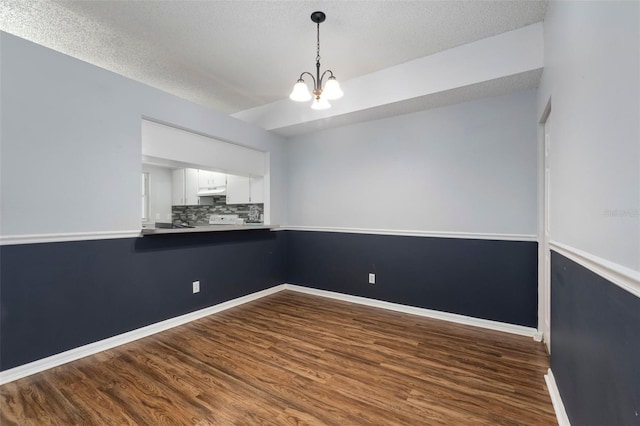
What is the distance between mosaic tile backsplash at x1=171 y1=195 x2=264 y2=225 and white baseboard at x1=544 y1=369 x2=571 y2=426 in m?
4.04

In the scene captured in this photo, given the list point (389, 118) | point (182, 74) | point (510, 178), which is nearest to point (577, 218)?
point (510, 178)

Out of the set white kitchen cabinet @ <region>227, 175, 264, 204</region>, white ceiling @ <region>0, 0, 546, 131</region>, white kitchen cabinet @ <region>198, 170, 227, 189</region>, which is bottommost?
white kitchen cabinet @ <region>227, 175, 264, 204</region>

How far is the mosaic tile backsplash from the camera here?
5.14 meters

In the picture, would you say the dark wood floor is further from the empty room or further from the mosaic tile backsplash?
the mosaic tile backsplash

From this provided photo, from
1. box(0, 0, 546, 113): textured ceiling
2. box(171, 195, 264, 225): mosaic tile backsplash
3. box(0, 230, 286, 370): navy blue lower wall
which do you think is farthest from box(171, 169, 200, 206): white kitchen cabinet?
box(0, 0, 546, 113): textured ceiling

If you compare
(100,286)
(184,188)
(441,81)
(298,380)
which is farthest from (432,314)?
(184,188)

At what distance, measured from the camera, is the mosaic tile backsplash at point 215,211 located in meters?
5.14

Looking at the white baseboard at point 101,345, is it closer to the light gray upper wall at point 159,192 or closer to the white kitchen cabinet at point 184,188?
the white kitchen cabinet at point 184,188

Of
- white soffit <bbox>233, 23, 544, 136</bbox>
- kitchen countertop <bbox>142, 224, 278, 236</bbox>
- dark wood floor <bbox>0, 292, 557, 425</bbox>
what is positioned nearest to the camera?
dark wood floor <bbox>0, 292, 557, 425</bbox>

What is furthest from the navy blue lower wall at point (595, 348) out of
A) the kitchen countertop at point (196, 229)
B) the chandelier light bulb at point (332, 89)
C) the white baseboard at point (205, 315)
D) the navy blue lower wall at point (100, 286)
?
the navy blue lower wall at point (100, 286)

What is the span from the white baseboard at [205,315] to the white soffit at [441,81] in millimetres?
2379

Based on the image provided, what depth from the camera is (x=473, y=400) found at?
185 cm

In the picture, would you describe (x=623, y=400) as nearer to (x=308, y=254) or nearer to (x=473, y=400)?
(x=473, y=400)

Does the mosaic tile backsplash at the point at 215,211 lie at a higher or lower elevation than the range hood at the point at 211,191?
lower
